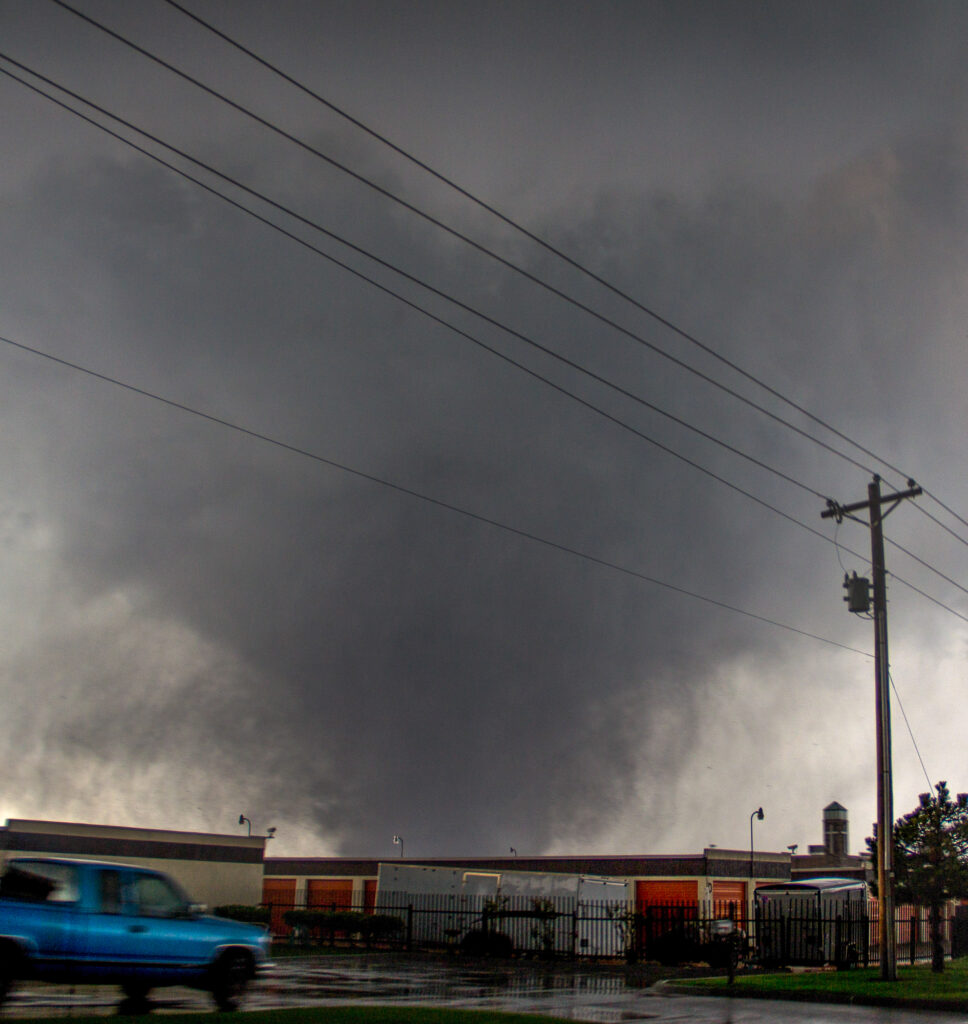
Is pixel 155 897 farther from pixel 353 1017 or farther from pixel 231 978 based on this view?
pixel 353 1017

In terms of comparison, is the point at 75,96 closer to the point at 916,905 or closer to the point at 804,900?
the point at 916,905

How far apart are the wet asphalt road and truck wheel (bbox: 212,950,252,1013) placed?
0.91ft

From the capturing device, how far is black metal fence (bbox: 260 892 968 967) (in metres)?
32.1

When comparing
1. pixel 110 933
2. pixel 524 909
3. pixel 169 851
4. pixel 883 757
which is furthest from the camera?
pixel 169 851

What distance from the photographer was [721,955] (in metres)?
32.5

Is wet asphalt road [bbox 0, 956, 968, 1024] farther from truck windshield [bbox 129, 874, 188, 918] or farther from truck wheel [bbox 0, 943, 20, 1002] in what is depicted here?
truck windshield [bbox 129, 874, 188, 918]

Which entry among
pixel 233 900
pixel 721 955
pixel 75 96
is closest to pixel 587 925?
pixel 721 955

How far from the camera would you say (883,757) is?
81.2 ft

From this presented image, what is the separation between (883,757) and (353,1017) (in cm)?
1566

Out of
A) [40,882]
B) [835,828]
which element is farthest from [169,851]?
[835,828]

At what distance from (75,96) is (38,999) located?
12309mm

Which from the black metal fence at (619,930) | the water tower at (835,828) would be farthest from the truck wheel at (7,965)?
the water tower at (835,828)

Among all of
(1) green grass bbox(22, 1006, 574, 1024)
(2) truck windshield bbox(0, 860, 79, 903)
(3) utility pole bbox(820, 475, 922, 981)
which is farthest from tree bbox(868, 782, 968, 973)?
(2) truck windshield bbox(0, 860, 79, 903)

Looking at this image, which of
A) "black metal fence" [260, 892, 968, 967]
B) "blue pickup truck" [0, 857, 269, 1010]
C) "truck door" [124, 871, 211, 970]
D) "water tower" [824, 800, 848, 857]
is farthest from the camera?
"water tower" [824, 800, 848, 857]
